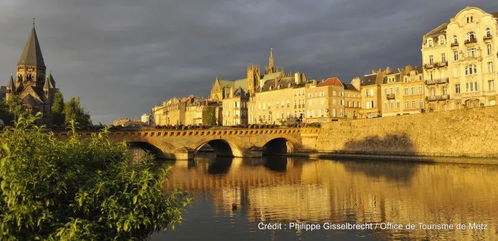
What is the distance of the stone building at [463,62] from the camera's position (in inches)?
2707

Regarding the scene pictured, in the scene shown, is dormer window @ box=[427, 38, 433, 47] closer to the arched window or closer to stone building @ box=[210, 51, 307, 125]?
the arched window

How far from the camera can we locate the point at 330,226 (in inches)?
1011

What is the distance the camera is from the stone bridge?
79312 mm

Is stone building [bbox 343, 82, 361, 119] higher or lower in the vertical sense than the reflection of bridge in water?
higher

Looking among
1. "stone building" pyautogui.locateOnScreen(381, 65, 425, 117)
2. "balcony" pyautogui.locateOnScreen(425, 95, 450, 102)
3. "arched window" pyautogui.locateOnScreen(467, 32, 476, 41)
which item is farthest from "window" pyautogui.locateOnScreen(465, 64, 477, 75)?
"stone building" pyautogui.locateOnScreen(381, 65, 425, 117)

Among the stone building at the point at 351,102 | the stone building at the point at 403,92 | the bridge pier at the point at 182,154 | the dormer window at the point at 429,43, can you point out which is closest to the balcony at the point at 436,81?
the dormer window at the point at 429,43

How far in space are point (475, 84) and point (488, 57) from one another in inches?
172

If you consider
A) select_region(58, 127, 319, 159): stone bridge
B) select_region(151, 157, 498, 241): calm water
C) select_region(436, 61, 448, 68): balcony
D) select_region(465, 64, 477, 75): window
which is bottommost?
select_region(151, 157, 498, 241): calm water

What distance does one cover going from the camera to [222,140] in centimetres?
9075

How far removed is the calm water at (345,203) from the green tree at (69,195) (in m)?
12.0

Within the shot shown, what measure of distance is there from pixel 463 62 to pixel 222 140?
45.0 m

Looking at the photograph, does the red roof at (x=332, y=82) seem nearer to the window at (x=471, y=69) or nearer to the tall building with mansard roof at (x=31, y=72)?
the window at (x=471, y=69)

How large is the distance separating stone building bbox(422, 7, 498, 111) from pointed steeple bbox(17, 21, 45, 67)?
106 metres

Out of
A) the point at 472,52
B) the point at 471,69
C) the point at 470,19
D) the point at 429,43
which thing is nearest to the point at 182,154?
the point at 429,43
